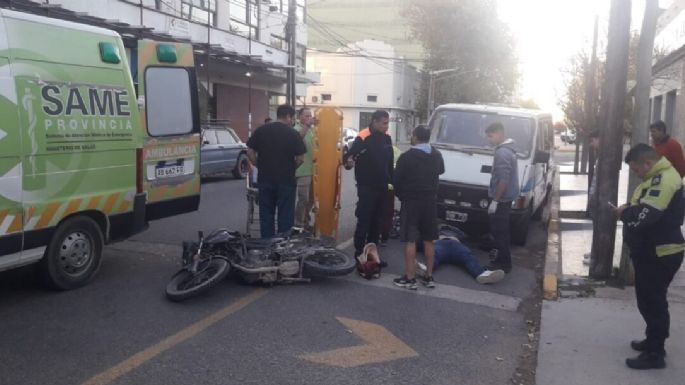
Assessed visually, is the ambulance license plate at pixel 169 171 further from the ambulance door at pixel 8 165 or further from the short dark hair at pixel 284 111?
the ambulance door at pixel 8 165

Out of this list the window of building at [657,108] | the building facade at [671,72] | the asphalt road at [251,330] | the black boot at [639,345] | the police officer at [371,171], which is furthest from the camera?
the window of building at [657,108]

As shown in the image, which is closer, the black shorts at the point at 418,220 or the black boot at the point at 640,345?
the black boot at the point at 640,345

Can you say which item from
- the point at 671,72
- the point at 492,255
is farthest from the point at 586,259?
the point at 671,72

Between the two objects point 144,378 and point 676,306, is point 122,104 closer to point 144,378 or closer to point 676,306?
point 144,378

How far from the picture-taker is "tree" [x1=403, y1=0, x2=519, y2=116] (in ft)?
157

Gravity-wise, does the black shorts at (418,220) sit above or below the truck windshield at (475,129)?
below

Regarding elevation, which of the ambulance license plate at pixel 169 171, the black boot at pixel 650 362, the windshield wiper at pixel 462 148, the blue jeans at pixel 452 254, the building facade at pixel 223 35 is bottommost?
the black boot at pixel 650 362

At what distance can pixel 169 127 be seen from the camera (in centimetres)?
754

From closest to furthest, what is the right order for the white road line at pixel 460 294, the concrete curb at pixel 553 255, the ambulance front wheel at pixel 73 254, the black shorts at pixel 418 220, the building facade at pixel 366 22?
1. the ambulance front wheel at pixel 73 254
2. the white road line at pixel 460 294
3. the black shorts at pixel 418 220
4. the concrete curb at pixel 553 255
5. the building facade at pixel 366 22

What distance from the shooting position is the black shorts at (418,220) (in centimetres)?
672

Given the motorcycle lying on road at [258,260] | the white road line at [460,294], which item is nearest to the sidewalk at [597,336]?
the white road line at [460,294]

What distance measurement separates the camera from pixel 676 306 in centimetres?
630

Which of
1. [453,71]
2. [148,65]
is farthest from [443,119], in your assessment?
[453,71]

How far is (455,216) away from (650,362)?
4727 mm
